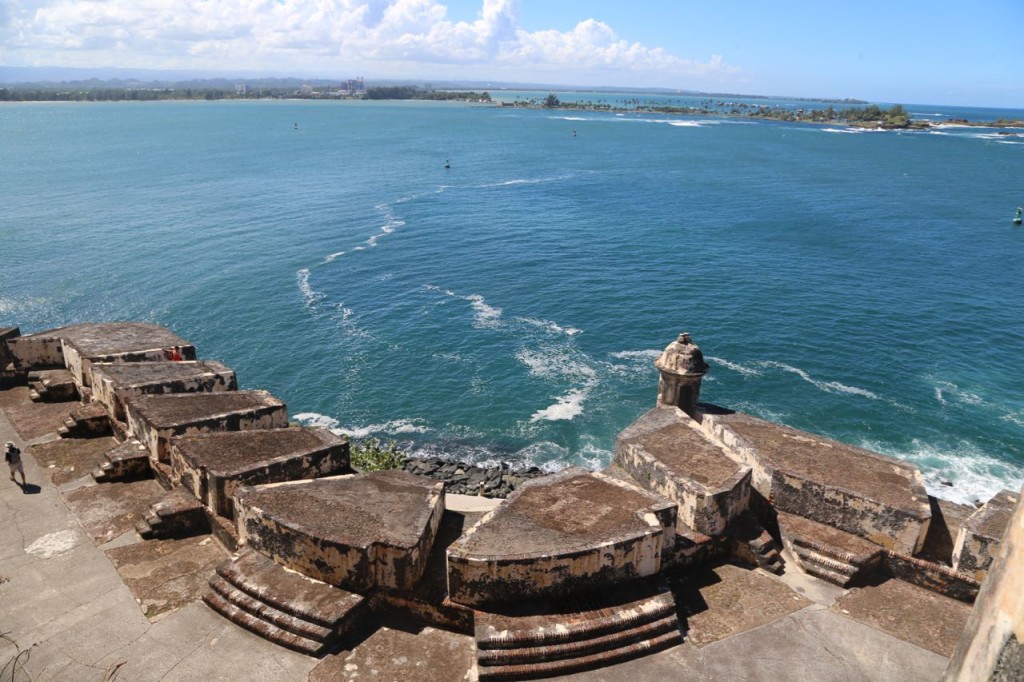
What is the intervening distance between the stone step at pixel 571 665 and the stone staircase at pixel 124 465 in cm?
1192

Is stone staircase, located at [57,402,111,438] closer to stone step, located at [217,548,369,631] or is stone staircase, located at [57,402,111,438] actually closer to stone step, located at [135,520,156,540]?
stone step, located at [135,520,156,540]

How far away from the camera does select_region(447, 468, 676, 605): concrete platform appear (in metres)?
11.7

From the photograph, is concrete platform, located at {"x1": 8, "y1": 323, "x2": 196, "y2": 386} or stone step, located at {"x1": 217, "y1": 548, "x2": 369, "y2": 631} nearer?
stone step, located at {"x1": 217, "y1": 548, "x2": 369, "y2": 631}

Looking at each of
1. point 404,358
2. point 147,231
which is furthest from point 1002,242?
point 147,231

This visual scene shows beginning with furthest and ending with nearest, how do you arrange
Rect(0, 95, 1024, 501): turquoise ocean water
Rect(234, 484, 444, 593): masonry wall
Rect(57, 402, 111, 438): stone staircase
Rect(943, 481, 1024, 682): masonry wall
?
Rect(0, 95, 1024, 501): turquoise ocean water, Rect(57, 402, 111, 438): stone staircase, Rect(234, 484, 444, 593): masonry wall, Rect(943, 481, 1024, 682): masonry wall

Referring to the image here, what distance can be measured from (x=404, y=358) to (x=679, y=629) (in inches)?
1200

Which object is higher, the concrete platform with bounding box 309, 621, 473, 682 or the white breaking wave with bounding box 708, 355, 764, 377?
the concrete platform with bounding box 309, 621, 473, 682

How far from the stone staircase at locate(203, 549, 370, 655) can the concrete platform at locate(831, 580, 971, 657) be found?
9552 millimetres

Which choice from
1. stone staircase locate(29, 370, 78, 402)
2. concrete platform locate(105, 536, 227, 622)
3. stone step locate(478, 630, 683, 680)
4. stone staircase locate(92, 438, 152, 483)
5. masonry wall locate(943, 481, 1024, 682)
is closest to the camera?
masonry wall locate(943, 481, 1024, 682)

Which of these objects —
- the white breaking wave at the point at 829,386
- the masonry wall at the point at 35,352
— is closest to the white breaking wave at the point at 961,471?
the white breaking wave at the point at 829,386

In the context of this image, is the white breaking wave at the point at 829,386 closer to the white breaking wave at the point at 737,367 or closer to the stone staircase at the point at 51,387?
the white breaking wave at the point at 737,367

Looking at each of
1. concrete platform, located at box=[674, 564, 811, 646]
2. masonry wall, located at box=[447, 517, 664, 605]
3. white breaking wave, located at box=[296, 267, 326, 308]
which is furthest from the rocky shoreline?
white breaking wave, located at box=[296, 267, 326, 308]

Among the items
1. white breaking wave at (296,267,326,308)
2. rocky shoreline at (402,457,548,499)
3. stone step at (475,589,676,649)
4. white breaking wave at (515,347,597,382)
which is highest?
stone step at (475,589,676,649)

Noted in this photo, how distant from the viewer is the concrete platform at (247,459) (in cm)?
1490
